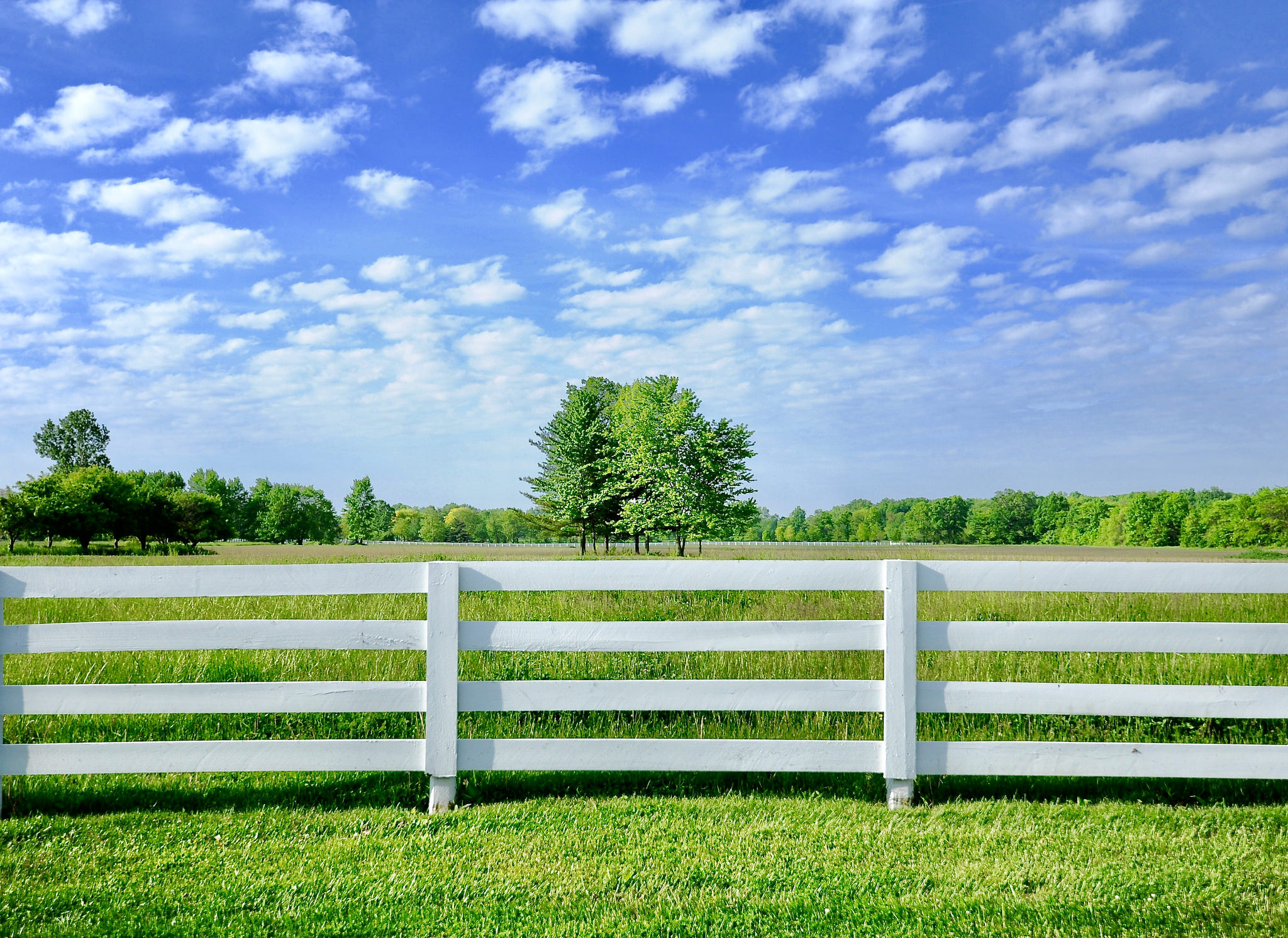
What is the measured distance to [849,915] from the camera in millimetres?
3059

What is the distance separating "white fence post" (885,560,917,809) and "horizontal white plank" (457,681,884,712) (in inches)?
4.1

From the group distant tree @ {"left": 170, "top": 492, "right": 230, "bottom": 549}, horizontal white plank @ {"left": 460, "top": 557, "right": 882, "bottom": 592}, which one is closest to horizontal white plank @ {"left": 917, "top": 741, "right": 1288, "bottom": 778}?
horizontal white plank @ {"left": 460, "top": 557, "right": 882, "bottom": 592}

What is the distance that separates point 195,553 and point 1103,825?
5653 cm

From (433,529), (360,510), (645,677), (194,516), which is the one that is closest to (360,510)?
(360,510)

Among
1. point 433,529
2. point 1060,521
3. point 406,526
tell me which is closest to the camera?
point 1060,521

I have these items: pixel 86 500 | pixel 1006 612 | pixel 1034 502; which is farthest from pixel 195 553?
pixel 1034 502

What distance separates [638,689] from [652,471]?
37.9 metres

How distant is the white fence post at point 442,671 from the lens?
4.08 meters

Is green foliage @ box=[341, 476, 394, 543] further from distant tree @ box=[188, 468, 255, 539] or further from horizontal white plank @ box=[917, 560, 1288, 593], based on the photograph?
horizontal white plank @ box=[917, 560, 1288, 593]

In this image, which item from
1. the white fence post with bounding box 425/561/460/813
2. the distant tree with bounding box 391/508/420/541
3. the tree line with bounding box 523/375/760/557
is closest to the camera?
the white fence post with bounding box 425/561/460/813

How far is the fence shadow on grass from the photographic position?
429 centimetres

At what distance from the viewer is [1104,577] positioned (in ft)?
14.0

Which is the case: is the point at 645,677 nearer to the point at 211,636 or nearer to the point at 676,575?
the point at 676,575

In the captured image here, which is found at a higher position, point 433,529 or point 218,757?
point 218,757
